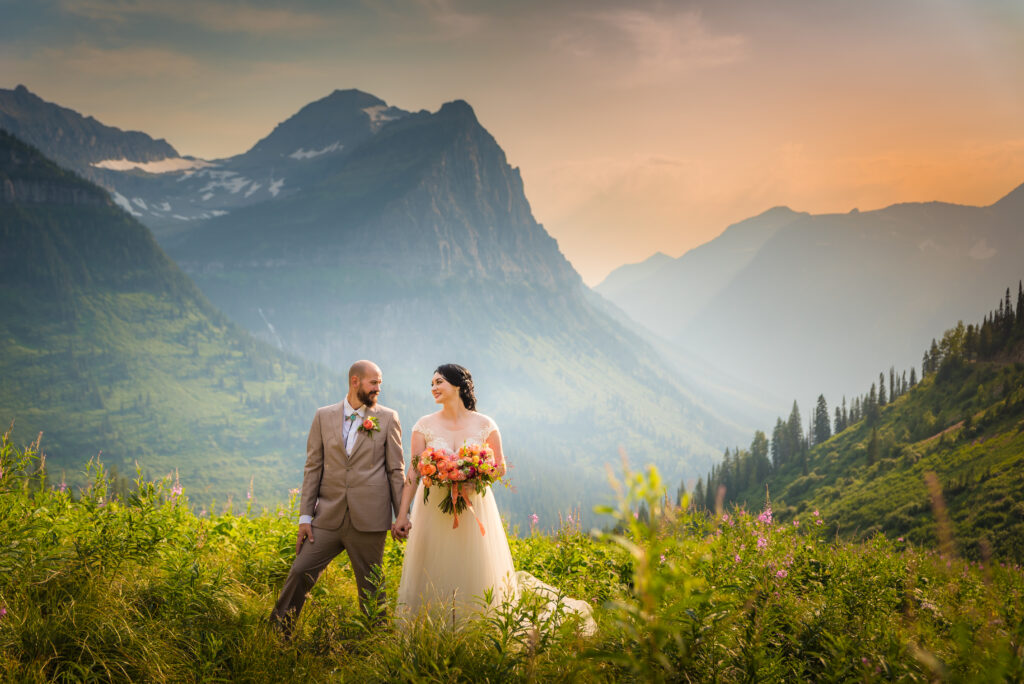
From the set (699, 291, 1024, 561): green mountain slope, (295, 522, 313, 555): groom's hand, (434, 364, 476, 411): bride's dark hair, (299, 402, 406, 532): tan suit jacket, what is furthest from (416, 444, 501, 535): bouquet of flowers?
(699, 291, 1024, 561): green mountain slope

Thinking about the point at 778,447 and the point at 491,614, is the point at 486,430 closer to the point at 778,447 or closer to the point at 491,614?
the point at 491,614

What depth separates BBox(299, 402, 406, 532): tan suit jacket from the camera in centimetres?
602

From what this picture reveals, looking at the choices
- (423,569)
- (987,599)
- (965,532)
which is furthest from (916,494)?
(423,569)

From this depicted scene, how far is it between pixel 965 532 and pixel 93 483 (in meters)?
42.4

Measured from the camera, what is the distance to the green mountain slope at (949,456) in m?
33.7

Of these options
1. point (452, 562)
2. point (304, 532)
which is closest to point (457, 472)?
point (452, 562)

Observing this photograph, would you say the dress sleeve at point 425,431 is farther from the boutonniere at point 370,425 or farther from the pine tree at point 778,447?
the pine tree at point 778,447

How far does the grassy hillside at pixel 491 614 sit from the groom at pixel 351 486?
662mm

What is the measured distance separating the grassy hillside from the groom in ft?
2.17

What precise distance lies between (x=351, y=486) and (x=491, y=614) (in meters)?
1.91

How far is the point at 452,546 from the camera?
575 cm

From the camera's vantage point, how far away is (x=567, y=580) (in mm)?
6941

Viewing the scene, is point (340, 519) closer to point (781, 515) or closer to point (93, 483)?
point (93, 483)

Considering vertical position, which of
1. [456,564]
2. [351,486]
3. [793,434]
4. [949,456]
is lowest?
[793,434]
